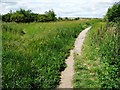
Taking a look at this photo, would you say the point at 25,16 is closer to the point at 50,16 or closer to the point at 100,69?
the point at 50,16

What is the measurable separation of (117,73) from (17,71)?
2729 mm

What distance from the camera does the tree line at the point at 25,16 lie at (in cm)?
4259

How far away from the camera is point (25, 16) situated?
43688mm

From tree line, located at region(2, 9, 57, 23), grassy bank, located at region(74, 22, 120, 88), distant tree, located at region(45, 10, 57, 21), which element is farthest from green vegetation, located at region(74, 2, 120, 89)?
distant tree, located at region(45, 10, 57, 21)

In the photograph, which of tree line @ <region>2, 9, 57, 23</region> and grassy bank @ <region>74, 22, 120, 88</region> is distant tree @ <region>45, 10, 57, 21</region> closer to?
tree line @ <region>2, 9, 57, 23</region>

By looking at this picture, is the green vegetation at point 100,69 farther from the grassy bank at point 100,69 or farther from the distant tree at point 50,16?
the distant tree at point 50,16

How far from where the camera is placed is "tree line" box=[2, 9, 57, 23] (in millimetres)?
42594

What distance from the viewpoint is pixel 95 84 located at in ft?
30.7

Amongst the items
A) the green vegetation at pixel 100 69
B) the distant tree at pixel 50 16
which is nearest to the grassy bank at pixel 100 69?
the green vegetation at pixel 100 69

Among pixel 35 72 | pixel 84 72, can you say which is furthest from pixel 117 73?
pixel 35 72

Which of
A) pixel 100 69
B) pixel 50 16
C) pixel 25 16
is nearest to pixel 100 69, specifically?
pixel 100 69

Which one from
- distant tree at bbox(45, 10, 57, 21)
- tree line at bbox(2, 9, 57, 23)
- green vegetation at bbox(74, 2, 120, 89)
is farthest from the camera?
distant tree at bbox(45, 10, 57, 21)

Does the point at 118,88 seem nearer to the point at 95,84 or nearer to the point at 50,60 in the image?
the point at 95,84

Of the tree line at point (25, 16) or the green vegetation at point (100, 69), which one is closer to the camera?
the green vegetation at point (100, 69)
